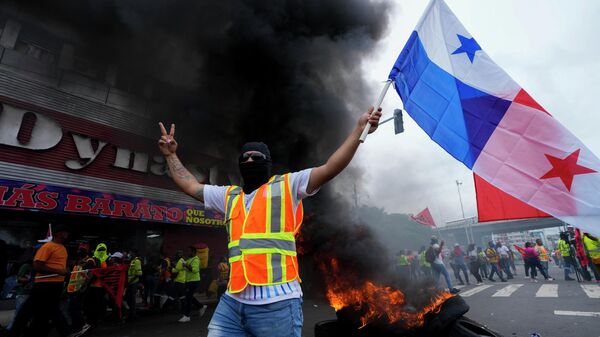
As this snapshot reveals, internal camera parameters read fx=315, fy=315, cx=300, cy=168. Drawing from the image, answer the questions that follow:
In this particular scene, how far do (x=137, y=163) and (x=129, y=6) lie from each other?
530cm

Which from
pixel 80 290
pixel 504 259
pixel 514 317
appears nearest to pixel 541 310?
pixel 514 317

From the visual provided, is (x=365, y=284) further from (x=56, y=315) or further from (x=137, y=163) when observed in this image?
(x=137, y=163)

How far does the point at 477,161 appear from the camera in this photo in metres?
3.12

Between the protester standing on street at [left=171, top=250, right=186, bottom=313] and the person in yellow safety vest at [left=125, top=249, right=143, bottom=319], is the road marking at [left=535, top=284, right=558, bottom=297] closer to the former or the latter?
the protester standing on street at [left=171, top=250, right=186, bottom=313]

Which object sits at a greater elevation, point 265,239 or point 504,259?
point 265,239

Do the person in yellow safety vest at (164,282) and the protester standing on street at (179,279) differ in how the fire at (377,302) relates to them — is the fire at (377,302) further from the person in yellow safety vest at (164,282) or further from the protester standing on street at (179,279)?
the person in yellow safety vest at (164,282)

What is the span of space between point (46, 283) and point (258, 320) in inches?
186

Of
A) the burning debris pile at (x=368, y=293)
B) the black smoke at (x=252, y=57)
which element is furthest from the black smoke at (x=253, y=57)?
the burning debris pile at (x=368, y=293)

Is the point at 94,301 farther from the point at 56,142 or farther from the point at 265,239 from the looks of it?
the point at 265,239

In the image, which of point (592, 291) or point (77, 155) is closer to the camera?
point (592, 291)

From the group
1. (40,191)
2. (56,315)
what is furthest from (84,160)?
(56,315)

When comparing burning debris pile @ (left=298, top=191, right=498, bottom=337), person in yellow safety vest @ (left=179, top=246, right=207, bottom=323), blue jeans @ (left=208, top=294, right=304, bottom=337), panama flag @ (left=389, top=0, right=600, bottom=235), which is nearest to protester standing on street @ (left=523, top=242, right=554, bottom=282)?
burning debris pile @ (left=298, top=191, right=498, bottom=337)

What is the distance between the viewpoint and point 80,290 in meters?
5.68

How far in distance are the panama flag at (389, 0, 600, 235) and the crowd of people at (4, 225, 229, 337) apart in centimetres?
549
